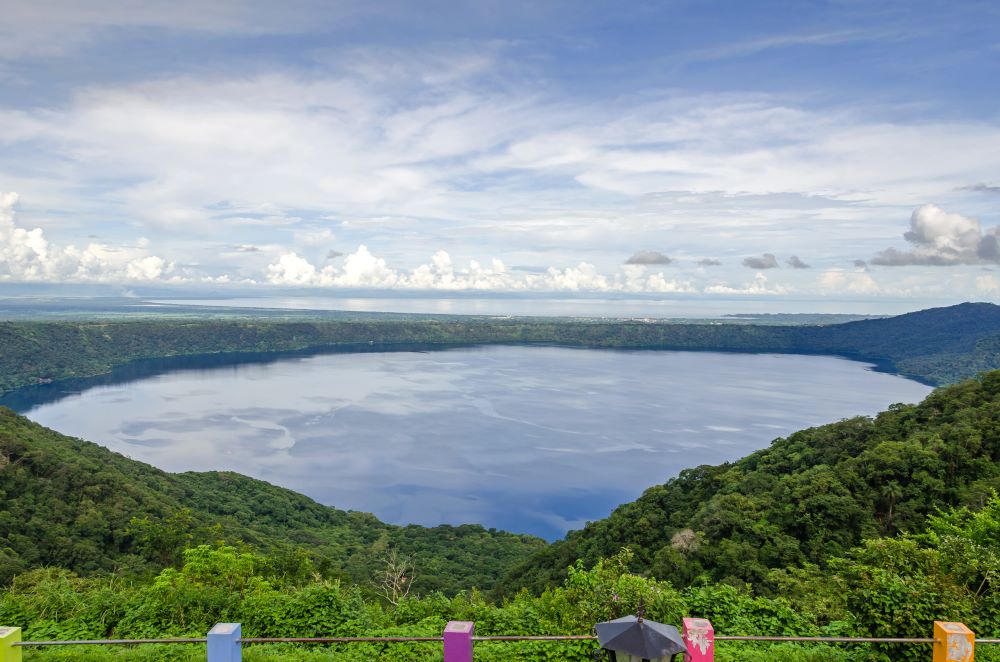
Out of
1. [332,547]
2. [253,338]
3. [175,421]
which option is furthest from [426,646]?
[253,338]

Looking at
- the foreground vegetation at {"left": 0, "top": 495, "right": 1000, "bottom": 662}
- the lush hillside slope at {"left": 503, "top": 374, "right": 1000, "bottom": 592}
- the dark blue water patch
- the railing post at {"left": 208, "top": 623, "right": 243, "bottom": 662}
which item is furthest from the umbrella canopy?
the dark blue water patch

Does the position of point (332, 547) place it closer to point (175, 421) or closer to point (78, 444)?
point (78, 444)

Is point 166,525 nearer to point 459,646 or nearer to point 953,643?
point 459,646

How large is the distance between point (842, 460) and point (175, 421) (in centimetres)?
8211

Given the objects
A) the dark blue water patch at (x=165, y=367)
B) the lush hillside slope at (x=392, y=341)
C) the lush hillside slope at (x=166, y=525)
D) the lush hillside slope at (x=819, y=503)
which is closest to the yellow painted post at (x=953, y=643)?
the lush hillside slope at (x=819, y=503)

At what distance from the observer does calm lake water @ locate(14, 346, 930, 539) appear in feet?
178

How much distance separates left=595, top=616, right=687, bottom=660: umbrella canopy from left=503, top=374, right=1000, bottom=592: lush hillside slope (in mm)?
13156

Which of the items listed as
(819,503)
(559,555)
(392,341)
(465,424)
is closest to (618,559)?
(819,503)

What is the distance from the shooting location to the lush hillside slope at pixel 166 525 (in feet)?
76.6

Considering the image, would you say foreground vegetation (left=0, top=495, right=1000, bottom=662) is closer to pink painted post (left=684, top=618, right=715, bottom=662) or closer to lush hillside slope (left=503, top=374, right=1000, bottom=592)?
pink painted post (left=684, top=618, right=715, bottom=662)

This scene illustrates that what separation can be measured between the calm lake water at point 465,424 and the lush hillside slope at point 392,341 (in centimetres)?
1870

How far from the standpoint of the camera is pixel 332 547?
3472 cm

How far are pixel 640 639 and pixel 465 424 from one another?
7501cm

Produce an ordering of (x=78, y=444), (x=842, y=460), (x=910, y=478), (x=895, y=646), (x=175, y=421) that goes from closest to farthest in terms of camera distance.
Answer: (x=895, y=646) < (x=910, y=478) < (x=842, y=460) < (x=78, y=444) < (x=175, y=421)
